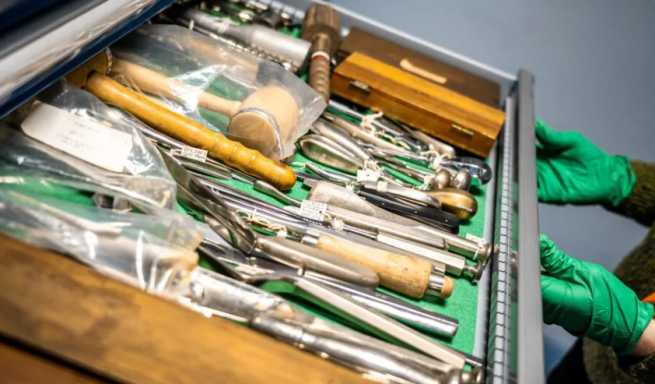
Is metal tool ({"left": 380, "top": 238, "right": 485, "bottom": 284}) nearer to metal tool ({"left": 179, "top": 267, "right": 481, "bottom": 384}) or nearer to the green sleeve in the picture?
metal tool ({"left": 179, "top": 267, "right": 481, "bottom": 384})

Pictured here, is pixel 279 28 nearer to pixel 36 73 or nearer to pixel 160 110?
pixel 160 110

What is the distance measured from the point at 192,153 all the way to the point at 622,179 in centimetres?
122

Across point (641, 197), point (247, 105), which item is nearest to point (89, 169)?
point (247, 105)

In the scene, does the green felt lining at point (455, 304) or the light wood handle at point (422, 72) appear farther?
the light wood handle at point (422, 72)

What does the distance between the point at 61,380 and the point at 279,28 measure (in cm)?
101

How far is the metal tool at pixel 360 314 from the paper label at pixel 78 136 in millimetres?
210

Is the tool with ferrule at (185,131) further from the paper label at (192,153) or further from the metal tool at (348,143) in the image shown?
the metal tool at (348,143)

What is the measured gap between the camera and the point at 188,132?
0.82m

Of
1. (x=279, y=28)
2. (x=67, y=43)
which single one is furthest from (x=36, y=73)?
(x=279, y=28)

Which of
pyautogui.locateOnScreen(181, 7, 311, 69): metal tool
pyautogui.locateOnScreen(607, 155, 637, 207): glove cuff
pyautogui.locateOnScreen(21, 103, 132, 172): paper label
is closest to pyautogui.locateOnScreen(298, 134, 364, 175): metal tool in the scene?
pyautogui.locateOnScreen(181, 7, 311, 69): metal tool

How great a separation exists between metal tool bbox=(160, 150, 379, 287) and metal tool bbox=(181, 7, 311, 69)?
0.47 metres

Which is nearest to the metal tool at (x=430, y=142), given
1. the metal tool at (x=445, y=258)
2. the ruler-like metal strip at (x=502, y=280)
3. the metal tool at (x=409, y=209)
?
the ruler-like metal strip at (x=502, y=280)

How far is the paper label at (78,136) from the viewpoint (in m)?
0.67

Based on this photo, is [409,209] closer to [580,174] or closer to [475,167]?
[475,167]
